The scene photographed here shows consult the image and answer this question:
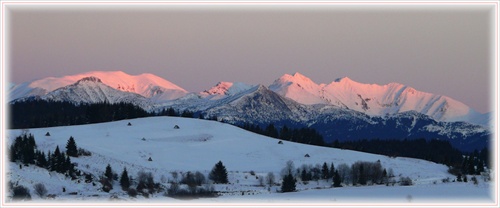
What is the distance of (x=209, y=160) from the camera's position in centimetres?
11169

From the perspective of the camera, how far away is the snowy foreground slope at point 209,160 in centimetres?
6831

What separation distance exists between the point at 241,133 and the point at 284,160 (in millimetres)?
25947

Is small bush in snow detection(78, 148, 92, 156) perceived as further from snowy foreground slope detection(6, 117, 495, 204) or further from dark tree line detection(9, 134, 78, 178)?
dark tree line detection(9, 134, 78, 178)

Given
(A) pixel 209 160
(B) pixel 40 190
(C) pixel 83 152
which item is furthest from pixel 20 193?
(A) pixel 209 160

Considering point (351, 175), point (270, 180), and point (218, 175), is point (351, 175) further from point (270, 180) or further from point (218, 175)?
point (218, 175)

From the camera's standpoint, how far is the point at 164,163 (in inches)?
4163

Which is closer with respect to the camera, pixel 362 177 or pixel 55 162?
pixel 55 162

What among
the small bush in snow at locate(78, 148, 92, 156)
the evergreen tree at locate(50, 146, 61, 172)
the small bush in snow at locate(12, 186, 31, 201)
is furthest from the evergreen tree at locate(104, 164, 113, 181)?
the small bush in snow at locate(12, 186, 31, 201)

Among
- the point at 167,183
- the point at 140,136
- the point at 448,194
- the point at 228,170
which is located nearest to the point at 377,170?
the point at 228,170

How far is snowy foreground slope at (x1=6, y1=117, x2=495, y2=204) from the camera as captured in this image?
6831cm

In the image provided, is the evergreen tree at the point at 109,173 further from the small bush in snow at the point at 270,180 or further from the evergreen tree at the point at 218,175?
the small bush in snow at the point at 270,180

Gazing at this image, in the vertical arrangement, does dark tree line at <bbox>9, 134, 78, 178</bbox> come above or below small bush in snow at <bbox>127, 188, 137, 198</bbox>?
above

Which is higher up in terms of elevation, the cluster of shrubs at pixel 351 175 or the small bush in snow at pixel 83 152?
the small bush in snow at pixel 83 152

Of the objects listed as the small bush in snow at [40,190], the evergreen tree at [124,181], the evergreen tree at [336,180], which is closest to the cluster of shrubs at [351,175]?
the evergreen tree at [336,180]
